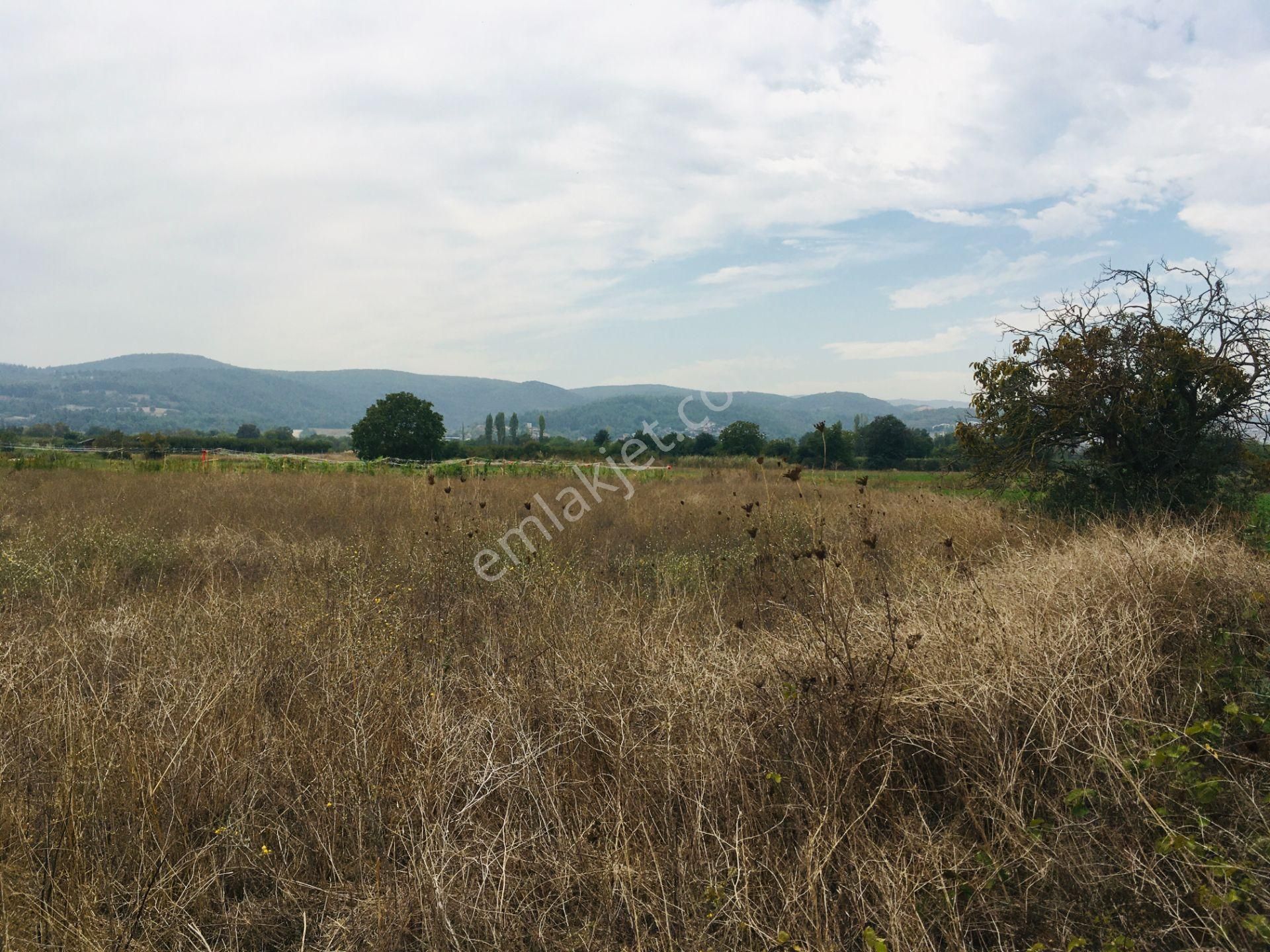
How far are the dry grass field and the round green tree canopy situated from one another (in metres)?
47.9

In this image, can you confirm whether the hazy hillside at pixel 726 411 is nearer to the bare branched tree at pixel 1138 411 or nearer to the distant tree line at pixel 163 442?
the bare branched tree at pixel 1138 411

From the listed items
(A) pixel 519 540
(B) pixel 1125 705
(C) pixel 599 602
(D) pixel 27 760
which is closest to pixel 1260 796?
(B) pixel 1125 705

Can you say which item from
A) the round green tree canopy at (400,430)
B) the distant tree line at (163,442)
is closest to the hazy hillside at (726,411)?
the round green tree canopy at (400,430)

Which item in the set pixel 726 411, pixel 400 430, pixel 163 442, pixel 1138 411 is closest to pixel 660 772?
pixel 1138 411

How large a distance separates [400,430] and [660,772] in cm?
5227

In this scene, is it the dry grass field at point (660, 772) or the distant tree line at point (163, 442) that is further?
the distant tree line at point (163, 442)

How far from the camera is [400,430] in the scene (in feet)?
170

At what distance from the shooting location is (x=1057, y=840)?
2412mm

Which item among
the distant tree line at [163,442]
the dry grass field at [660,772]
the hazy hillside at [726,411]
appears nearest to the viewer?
the dry grass field at [660,772]

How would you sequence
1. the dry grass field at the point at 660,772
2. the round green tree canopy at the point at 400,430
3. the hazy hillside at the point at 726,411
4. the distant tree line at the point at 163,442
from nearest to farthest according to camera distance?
the dry grass field at the point at 660,772
the hazy hillside at the point at 726,411
the distant tree line at the point at 163,442
the round green tree canopy at the point at 400,430

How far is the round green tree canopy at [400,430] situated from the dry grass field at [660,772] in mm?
47895

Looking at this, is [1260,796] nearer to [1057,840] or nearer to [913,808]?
[1057,840]

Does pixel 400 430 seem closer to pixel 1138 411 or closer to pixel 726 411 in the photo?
pixel 726 411

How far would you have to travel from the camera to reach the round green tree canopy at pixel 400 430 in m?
51.3
